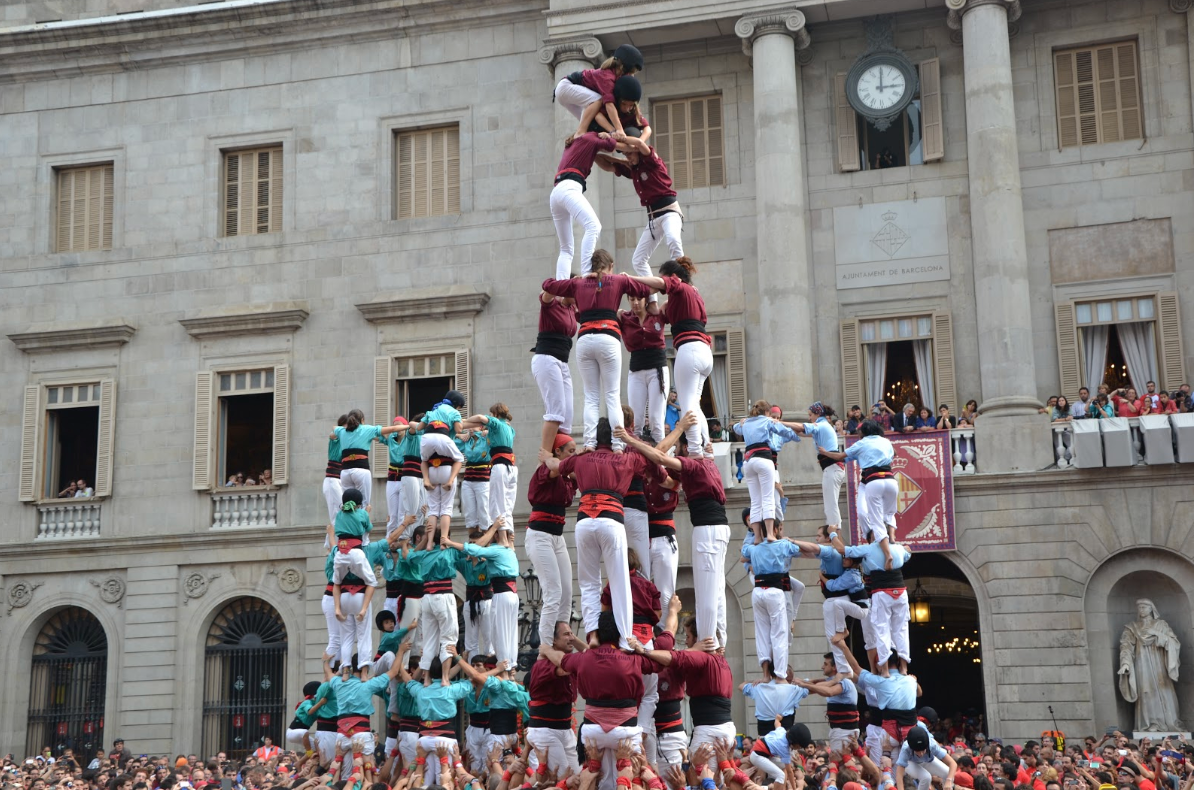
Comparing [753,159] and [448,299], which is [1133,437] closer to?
[753,159]

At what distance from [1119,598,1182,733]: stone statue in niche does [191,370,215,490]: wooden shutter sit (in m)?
21.3

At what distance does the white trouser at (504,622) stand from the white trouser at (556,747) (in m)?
4.71

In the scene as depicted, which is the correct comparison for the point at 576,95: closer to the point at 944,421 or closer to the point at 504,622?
the point at 504,622

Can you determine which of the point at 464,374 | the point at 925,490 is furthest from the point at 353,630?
the point at 925,490

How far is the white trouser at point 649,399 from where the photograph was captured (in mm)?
15859

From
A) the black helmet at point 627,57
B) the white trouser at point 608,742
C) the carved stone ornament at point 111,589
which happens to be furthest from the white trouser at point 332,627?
the carved stone ornament at point 111,589

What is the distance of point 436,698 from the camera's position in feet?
60.7

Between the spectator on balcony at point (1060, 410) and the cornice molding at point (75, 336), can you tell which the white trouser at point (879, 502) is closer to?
the spectator on balcony at point (1060, 410)

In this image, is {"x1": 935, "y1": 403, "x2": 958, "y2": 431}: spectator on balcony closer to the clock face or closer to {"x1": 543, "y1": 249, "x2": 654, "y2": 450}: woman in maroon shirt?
the clock face

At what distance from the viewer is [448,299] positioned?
1330 inches

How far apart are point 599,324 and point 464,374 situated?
1867 cm

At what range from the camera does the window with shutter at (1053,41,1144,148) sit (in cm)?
3186

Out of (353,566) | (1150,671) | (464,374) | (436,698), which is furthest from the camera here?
(464,374)

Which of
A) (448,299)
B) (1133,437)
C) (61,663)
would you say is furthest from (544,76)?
(61,663)
